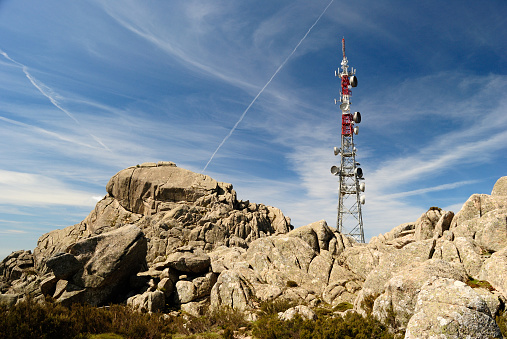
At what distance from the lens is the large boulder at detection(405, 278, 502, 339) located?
33.8ft

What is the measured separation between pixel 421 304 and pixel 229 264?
23325 millimetres

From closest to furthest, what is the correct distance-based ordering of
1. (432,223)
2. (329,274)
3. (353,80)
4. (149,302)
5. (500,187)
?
(149,302) < (329,274) < (500,187) < (432,223) < (353,80)

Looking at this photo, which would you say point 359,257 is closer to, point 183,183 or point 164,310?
point 164,310

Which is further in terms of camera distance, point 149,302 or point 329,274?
point 329,274

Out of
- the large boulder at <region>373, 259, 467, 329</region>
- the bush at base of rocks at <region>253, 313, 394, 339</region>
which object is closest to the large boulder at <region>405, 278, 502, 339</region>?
the large boulder at <region>373, 259, 467, 329</region>

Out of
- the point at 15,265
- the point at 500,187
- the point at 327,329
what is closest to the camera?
the point at 327,329

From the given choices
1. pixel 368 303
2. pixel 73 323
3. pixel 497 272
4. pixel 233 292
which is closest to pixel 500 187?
pixel 497 272

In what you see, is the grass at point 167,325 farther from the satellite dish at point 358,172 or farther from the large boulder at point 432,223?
the satellite dish at point 358,172

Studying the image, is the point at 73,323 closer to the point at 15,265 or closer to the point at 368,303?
the point at 368,303

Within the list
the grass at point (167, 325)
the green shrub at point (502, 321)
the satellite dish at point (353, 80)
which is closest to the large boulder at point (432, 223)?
the grass at point (167, 325)

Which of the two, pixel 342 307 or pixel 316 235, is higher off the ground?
pixel 316 235

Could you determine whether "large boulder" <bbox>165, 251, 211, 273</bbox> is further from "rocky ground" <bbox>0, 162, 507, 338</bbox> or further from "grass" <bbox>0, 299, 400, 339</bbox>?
"grass" <bbox>0, 299, 400, 339</bbox>

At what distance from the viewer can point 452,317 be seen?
412 inches

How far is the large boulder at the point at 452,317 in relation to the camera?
10.3 meters
